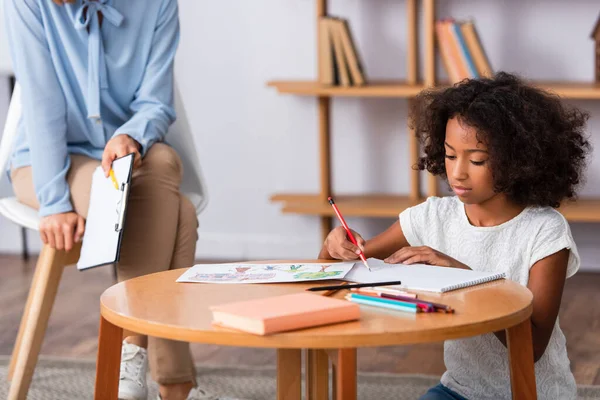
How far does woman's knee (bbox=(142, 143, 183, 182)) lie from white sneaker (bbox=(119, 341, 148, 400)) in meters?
0.35

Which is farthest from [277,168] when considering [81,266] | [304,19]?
[81,266]

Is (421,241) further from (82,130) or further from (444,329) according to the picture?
(82,130)

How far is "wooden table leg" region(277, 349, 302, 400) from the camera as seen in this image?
133 centimetres

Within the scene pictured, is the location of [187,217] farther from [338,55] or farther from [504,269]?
[338,55]

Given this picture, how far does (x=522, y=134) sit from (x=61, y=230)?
0.97m

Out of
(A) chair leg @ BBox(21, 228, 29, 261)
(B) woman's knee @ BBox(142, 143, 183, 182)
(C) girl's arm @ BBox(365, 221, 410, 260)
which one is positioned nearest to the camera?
(C) girl's arm @ BBox(365, 221, 410, 260)

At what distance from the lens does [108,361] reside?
1.25 meters

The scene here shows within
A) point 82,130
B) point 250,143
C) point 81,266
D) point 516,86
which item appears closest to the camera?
point 516,86

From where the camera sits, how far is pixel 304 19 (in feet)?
11.2

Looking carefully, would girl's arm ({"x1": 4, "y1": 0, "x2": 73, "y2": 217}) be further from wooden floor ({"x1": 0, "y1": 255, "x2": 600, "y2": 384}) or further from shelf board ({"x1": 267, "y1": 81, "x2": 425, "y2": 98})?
shelf board ({"x1": 267, "y1": 81, "x2": 425, "y2": 98})

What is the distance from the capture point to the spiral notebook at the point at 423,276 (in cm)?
123

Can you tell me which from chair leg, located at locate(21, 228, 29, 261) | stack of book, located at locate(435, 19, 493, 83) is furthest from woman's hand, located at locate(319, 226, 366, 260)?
chair leg, located at locate(21, 228, 29, 261)

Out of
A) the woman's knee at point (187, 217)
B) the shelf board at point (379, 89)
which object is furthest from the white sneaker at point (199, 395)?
the shelf board at point (379, 89)

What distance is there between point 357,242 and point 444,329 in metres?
0.40
